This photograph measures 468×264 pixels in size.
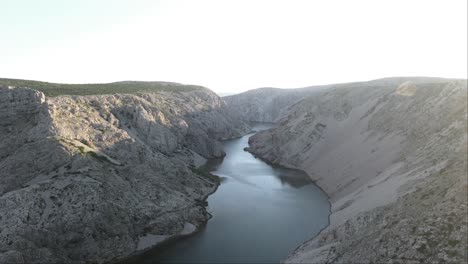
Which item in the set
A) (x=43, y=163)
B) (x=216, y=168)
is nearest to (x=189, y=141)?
(x=216, y=168)

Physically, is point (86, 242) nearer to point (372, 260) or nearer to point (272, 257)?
point (272, 257)

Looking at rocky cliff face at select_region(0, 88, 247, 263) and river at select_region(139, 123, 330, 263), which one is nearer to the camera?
rocky cliff face at select_region(0, 88, 247, 263)

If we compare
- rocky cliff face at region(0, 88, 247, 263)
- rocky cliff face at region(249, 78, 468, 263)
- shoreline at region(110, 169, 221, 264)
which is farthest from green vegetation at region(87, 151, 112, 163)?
rocky cliff face at region(249, 78, 468, 263)

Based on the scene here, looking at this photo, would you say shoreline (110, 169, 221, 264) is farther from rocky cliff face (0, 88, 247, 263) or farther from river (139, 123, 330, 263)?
river (139, 123, 330, 263)

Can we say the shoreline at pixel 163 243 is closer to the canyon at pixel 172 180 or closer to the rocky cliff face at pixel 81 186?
the canyon at pixel 172 180

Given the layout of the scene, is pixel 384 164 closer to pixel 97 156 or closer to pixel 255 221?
pixel 255 221

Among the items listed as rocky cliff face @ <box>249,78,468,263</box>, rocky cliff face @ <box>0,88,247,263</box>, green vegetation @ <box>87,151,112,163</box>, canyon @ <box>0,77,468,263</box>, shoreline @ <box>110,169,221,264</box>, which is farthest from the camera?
green vegetation @ <box>87,151,112,163</box>

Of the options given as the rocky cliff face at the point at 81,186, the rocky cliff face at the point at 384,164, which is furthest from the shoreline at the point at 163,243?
the rocky cliff face at the point at 384,164
